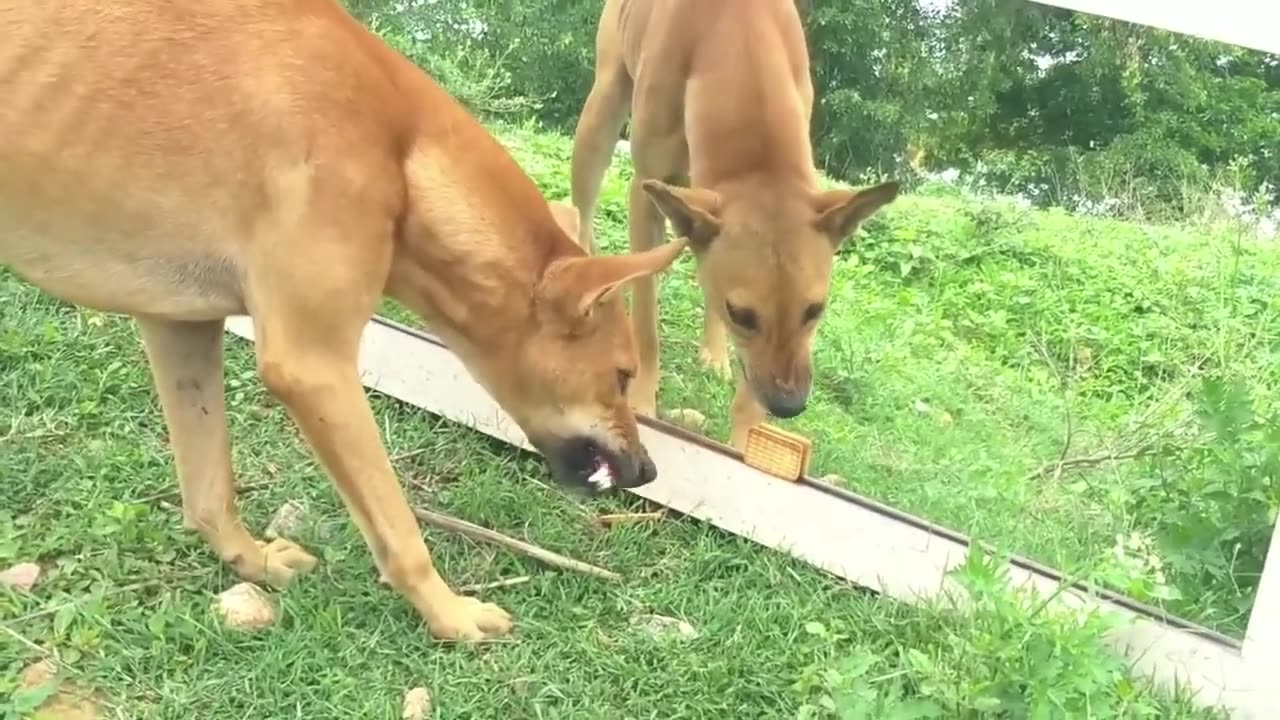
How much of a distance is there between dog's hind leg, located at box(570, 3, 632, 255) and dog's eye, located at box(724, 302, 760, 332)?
47 cm

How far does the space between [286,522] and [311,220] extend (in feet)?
3.67

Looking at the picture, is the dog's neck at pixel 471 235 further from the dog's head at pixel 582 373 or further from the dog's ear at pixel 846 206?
the dog's ear at pixel 846 206

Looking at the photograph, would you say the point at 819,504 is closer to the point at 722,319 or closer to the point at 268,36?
the point at 722,319

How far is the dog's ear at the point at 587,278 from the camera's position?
279 centimetres

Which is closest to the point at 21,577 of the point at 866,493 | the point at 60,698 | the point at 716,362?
the point at 60,698

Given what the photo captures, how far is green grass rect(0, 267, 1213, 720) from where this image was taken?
2764 mm

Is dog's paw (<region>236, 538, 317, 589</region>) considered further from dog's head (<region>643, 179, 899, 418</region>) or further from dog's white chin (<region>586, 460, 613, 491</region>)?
dog's head (<region>643, 179, 899, 418</region>)

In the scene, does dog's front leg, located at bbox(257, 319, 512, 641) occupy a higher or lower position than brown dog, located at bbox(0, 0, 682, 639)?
lower

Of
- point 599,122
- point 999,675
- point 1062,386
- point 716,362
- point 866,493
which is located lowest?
point 866,493

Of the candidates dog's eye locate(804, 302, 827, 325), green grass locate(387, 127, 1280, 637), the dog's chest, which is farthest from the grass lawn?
the dog's chest

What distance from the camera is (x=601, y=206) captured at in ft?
12.3

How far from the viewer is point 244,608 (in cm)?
313

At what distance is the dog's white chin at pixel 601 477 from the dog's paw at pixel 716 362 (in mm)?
535

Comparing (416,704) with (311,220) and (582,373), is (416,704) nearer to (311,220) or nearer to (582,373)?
(582,373)
